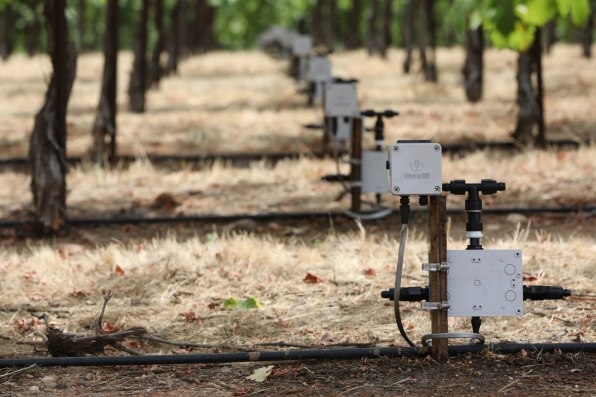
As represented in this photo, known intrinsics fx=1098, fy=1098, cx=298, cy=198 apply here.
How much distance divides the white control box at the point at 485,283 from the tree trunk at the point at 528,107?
9253 millimetres

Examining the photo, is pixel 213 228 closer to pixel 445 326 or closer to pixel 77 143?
pixel 445 326

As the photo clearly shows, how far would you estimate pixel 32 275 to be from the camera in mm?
7980

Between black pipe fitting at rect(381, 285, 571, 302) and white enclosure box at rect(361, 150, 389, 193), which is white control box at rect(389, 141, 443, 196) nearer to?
black pipe fitting at rect(381, 285, 571, 302)

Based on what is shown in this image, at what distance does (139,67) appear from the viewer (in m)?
19.6

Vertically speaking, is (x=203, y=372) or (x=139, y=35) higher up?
(x=139, y=35)

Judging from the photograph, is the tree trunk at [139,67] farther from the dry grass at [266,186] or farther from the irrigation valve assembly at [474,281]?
the irrigation valve assembly at [474,281]

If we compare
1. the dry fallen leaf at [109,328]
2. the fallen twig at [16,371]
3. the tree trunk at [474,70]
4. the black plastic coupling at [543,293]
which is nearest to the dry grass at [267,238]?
the dry fallen leaf at [109,328]

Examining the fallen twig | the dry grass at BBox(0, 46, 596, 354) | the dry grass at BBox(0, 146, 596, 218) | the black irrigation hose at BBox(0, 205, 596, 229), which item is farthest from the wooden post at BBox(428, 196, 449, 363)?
the dry grass at BBox(0, 146, 596, 218)

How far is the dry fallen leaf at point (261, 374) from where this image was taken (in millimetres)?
5535

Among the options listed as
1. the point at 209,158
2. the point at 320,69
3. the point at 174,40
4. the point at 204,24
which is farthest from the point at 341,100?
the point at 204,24

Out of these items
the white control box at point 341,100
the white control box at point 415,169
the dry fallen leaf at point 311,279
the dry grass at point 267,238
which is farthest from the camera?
the white control box at point 341,100

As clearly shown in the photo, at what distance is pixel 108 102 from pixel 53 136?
4831 millimetres

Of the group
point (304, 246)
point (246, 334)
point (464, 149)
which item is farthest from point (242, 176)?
point (246, 334)

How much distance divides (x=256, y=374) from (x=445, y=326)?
99cm
